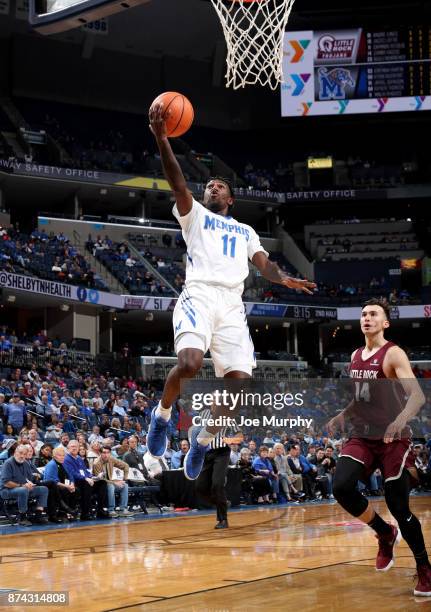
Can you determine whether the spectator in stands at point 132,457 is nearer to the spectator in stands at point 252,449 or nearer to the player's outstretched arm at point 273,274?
the spectator in stands at point 252,449

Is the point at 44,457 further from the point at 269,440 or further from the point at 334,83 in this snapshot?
the point at 334,83

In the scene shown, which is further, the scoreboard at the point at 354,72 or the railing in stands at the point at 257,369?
the scoreboard at the point at 354,72

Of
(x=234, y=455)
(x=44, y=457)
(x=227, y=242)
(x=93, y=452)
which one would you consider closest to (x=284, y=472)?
(x=234, y=455)

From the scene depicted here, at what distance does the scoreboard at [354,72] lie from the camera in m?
32.6

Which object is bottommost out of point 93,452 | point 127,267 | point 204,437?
point 93,452

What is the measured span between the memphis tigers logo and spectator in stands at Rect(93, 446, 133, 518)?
22784 millimetres

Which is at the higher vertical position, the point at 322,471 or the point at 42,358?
the point at 42,358

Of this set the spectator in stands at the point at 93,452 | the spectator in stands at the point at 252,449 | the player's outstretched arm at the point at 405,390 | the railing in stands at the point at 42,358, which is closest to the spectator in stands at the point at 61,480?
the spectator in stands at the point at 93,452

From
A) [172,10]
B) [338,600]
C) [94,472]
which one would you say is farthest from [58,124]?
[338,600]

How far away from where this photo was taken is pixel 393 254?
39.8 m

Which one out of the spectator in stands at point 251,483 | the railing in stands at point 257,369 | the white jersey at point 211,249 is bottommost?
the spectator in stands at point 251,483

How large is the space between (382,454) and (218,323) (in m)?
1.57

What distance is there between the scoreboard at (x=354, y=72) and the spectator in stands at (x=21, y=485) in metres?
23.8

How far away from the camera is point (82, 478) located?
12.6 m
